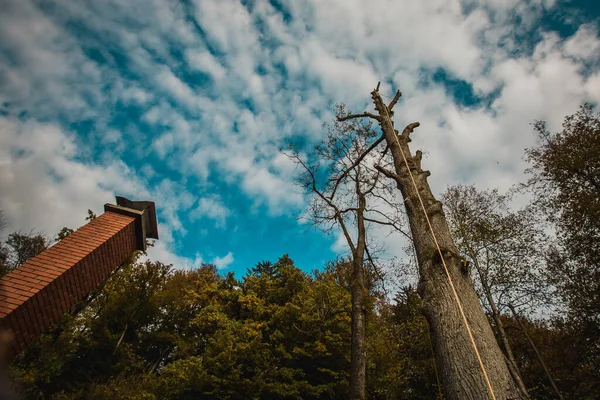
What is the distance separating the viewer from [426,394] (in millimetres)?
13195

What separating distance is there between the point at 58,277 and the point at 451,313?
5726 millimetres

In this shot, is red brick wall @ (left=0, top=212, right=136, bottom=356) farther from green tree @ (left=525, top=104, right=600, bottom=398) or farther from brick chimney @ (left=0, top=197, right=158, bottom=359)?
green tree @ (left=525, top=104, right=600, bottom=398)

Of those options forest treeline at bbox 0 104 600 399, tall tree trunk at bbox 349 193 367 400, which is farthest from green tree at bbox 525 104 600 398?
tall tree trunk at bbox 349 193 367 400

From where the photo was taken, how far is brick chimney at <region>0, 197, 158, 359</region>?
4023mm

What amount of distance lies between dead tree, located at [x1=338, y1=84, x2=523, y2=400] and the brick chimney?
494 cm

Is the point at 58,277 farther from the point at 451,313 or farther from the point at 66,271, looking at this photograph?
the point at 451,313

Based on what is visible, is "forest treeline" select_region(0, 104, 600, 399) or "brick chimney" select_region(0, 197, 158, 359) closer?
"brick chimney" select_region(0, 197, 158, 359)

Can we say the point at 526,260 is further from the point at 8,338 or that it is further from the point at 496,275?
the point at 8,338

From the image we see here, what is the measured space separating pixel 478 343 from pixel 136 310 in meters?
19.1

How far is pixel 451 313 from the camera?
2783 millimetres

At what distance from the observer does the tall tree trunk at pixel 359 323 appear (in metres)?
6.12

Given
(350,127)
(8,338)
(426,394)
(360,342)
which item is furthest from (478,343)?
(426,394)

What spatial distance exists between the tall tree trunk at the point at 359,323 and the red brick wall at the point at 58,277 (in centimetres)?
557

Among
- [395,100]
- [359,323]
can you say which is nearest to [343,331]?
[359,323]
